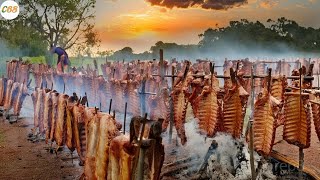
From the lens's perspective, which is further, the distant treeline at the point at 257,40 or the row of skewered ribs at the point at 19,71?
the distant treeline at the point at 257,40

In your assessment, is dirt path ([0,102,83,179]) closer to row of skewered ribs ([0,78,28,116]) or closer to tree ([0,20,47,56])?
row of skewered ribs ([0,78,28,116])

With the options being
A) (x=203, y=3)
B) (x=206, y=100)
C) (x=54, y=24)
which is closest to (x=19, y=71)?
(x=206, y=100)

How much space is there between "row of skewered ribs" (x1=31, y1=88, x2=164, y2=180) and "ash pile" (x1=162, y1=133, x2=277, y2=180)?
1.84 m

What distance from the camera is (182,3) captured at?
73.9 feet

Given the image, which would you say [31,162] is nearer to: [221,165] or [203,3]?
[221,165]

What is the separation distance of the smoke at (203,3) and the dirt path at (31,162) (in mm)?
12316

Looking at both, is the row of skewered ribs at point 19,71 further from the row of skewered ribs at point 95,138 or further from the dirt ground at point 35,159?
the row of skewered ribs at point 95,138

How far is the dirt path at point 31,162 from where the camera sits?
282 inches

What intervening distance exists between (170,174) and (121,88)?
2.31m

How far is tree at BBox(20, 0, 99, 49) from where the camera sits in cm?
2339

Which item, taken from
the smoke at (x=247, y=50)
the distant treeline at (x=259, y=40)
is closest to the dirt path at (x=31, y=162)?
the smoke at (x=247, y=50)

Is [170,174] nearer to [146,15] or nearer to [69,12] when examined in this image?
[146,15]

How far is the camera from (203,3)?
77.0 ft

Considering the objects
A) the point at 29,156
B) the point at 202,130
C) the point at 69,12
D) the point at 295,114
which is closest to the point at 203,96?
the point at 202,130
